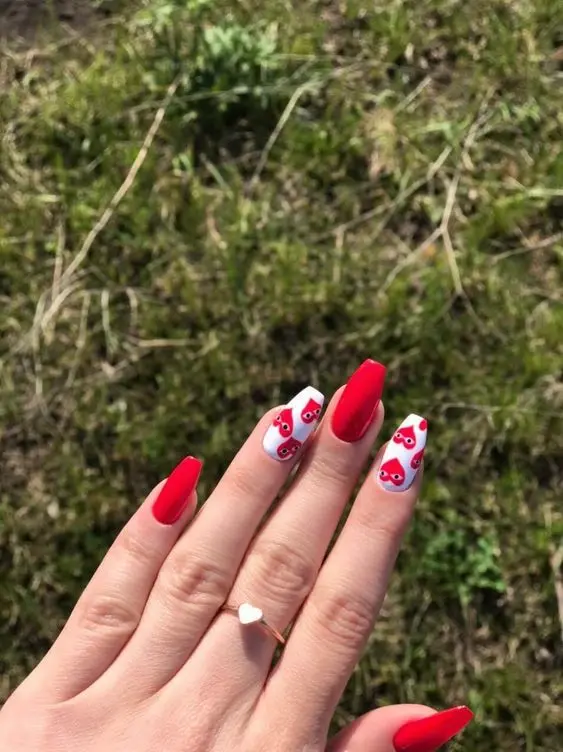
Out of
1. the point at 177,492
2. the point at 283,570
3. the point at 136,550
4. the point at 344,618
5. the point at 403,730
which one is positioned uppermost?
the point at 177,492

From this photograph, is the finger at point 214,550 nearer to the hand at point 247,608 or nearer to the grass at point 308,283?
the hand at point 247,608

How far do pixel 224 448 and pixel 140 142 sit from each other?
130 cm

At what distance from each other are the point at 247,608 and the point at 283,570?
0.14 meters

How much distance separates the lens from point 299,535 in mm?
2357

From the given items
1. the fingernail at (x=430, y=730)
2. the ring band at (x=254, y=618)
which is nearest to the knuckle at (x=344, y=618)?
the ring band at (x=254, y=618)

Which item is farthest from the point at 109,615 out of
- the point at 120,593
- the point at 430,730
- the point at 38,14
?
the point at 38,14

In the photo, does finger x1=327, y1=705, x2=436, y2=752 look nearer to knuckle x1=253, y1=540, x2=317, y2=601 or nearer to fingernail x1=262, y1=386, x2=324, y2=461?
knuckle x1=253, y1=540, x2=317, y2=601

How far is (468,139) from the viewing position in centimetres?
338

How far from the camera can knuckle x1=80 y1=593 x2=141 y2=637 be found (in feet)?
7.59

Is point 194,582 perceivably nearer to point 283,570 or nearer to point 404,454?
point 283,570

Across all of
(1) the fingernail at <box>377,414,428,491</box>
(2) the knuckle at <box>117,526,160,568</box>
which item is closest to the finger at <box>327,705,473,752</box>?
(1) the fingernail at <box>377,414,428,491</box>

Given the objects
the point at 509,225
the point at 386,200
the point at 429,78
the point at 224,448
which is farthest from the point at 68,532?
the point at 429,78

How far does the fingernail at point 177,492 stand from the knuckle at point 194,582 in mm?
127

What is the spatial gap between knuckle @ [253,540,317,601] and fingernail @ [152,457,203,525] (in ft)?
0.88
